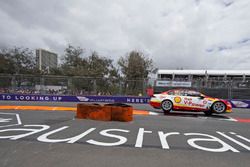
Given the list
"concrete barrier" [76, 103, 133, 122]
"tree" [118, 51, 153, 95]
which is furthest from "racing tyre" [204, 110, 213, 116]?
"tree" [118, 51, 153, 95]

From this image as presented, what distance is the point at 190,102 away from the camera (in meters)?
11.8

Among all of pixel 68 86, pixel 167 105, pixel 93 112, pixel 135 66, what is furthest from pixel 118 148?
pixel 135 66

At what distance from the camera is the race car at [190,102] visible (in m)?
11.6

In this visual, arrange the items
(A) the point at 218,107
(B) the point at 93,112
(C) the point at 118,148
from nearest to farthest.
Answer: (C) the point at 118,148 → (B) the point at 93,112 → (A) the point at 218,107

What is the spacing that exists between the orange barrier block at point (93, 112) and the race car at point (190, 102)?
4.23 m

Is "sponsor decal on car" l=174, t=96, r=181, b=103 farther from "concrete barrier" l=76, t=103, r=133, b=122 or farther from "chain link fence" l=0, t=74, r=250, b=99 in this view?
"chain link fence" l=0, t=74, r=250, b=99

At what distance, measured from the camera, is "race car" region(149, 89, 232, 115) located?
11.6 m

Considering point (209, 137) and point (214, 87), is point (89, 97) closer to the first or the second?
point (214, 87)

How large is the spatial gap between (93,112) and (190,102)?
581cm

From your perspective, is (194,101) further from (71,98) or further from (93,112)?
(71,98)

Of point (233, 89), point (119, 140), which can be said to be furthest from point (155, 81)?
point (119, 140)

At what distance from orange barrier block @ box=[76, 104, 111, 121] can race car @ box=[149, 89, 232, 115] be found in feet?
13.9

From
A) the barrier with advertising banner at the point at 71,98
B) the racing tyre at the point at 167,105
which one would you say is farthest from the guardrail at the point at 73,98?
the racing tyre at the point at 167,105

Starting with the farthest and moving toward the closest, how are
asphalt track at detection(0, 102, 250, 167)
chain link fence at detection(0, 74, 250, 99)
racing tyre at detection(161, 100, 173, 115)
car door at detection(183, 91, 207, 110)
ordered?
chain link fence at detection(0, 74, 250, 99) < racing tyre at detection(161, 100, 173, 115) < car door at detection(183, 91, 207, 110) < asphalt track at detection(0, 102, 250, 167)
